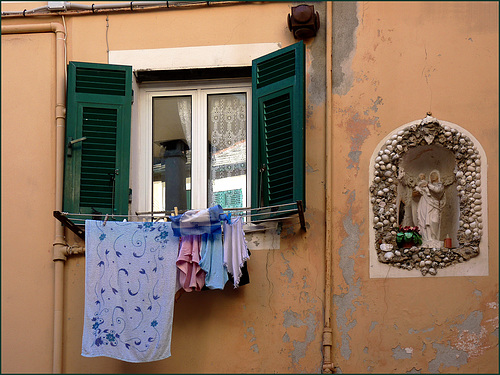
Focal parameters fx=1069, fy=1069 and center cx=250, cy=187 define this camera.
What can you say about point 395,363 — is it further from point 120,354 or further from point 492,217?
point 120,354

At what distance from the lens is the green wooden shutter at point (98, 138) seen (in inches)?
378

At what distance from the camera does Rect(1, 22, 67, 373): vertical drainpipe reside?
931cm

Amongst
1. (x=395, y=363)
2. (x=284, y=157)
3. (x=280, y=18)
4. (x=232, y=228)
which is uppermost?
(x=280, y=18)

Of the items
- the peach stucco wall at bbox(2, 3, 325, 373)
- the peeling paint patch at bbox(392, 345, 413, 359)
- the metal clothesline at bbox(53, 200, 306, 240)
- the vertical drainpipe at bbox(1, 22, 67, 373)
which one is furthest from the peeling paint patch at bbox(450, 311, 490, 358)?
the vertical drainpipe at bbox(1, 22, 67, 373)

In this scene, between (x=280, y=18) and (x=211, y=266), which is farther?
(x=280, y=18)

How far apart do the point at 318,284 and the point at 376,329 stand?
2.06 feet

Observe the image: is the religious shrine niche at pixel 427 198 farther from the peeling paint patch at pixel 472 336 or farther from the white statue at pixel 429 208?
the peeling paint patch at pixel 472 336

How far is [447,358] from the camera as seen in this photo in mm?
8875

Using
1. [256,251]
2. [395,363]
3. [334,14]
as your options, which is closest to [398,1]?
[334,14]

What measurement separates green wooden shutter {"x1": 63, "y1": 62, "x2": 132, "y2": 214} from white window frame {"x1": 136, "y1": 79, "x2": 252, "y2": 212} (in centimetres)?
23

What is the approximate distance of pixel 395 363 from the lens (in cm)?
894

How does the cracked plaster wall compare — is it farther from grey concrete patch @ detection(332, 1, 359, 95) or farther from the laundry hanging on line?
the laundry hanging on line

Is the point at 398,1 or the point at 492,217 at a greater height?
the point at 398,1

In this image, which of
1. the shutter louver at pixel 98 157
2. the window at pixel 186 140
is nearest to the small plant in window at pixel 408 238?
the window at pixel 186 140
